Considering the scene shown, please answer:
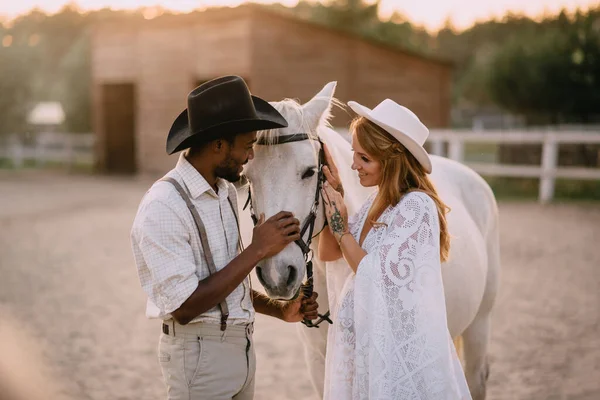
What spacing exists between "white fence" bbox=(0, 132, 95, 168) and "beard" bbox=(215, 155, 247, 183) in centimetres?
2201

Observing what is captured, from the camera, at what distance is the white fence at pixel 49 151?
24234 millimetres

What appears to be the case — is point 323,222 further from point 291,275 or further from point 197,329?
point 197,329

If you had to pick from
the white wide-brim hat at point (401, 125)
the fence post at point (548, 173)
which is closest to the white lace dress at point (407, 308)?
the white wide-brim hat at point (401, 125)

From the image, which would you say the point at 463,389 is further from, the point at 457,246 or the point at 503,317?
the point at 503,317

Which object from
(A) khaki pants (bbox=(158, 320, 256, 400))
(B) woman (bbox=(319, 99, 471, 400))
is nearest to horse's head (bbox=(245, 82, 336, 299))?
(B) woman (bbox=(319, 99, 471, 400))

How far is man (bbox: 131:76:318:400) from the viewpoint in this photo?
1.94 metres

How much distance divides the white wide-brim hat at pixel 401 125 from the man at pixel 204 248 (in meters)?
0.39

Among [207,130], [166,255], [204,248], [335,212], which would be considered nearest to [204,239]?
[204,248]

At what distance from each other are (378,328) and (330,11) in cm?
3096

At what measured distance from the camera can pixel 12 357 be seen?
494 centimetres

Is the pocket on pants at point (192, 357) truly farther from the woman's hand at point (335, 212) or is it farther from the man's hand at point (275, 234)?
the woman's hand at point (335, 212)

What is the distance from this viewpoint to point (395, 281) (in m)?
2.19

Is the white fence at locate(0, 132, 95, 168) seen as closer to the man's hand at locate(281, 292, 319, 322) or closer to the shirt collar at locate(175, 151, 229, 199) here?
the man's hand at locate(281, 292, 319, 322)

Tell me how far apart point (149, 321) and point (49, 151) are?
21269 millimetres
